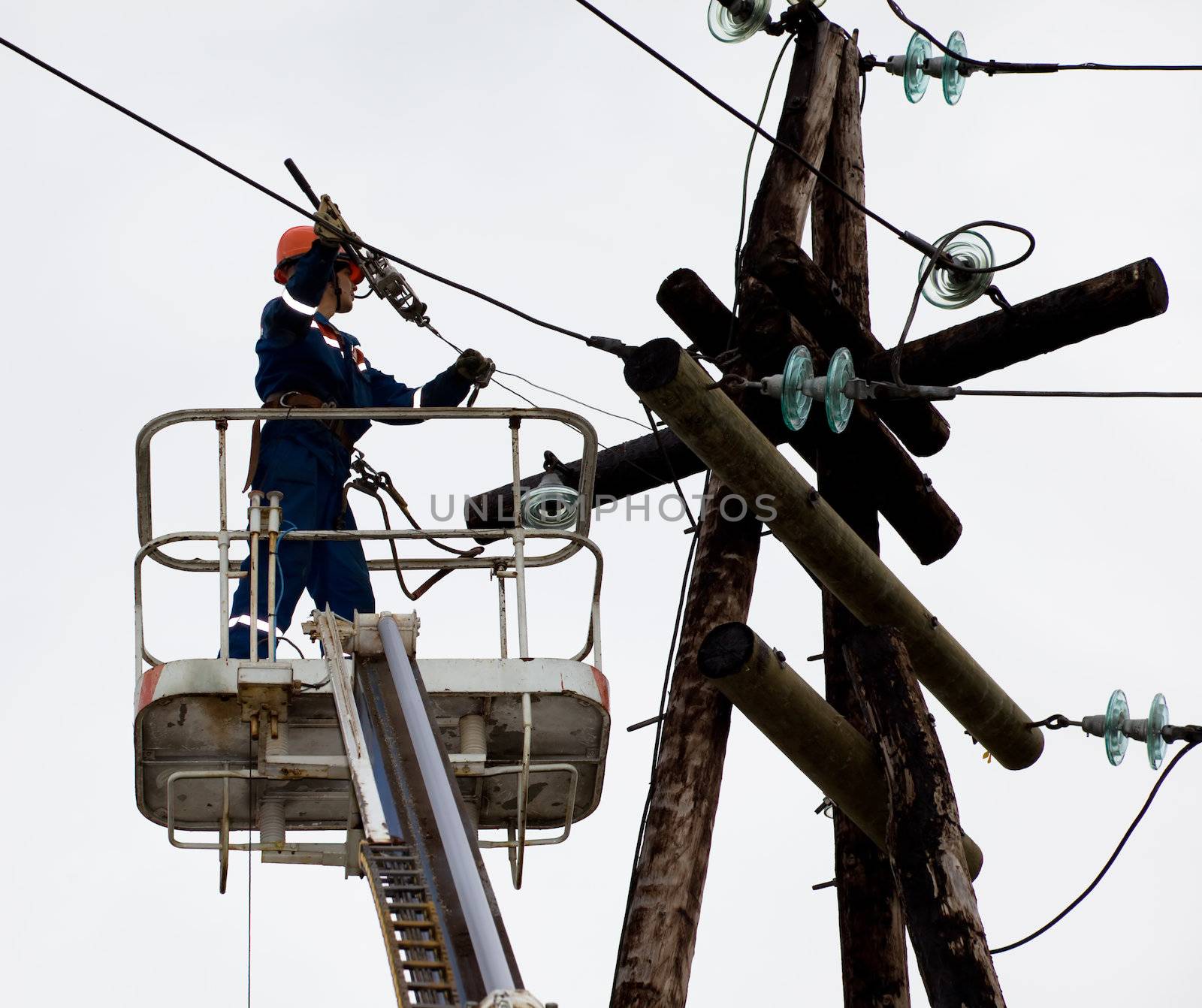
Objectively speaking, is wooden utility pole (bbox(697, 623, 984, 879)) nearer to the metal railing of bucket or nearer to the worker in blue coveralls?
the metal railing of bucket

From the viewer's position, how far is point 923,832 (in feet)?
21.9

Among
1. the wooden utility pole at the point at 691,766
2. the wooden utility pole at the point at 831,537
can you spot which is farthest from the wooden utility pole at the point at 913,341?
the wooden utility pole at the point at 691,766

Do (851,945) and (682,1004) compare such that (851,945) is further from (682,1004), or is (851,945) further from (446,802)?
(446,802)

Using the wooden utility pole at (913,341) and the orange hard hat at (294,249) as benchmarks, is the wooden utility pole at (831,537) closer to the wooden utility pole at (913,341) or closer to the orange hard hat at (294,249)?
the wooden utility pole at (913,341)

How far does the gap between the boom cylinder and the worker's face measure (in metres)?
2.46

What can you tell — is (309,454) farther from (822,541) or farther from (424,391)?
(822,541)

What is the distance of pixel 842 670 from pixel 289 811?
216 centimetres

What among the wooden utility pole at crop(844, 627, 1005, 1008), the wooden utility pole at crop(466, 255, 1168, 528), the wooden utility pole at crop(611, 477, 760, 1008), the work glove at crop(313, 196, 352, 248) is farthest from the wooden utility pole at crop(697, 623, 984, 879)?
the work glove at crop(313, 196, 352, 248)

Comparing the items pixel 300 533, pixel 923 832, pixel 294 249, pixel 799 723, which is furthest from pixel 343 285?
pixel 923 832

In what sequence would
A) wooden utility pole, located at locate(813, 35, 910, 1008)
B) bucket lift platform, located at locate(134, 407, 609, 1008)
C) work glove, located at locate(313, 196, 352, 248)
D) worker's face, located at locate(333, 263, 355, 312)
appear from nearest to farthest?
bucket lift platform, located at locate(134, 407, 609, 1008) < wooden utility pole, located at locate(813, 35, 910, 1008) < work glove, located at locate(313, 196, 352, 248) < worker's face, located at locate(333, 263, 355, 312)

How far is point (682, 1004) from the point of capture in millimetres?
6648

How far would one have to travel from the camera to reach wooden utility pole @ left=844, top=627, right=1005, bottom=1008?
6.27 metres

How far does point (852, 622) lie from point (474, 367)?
1938 millimetres

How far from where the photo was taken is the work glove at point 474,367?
842 cm
